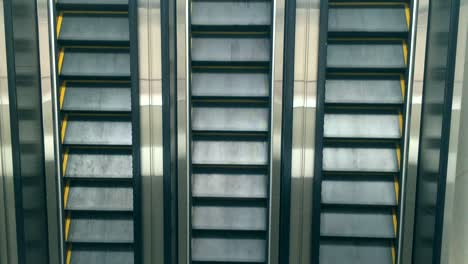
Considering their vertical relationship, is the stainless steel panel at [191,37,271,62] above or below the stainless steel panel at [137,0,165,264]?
above

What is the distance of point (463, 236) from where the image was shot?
333cm

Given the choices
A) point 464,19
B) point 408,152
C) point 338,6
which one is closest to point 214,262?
point 408,152

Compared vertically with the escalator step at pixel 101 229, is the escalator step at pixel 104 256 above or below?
below

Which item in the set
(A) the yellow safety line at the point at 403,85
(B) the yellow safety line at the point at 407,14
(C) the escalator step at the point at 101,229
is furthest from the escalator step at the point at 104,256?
(B) the yellow safety line at the point at 407,14

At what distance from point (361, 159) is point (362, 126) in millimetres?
324

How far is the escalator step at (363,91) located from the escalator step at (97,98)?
198 centimetres

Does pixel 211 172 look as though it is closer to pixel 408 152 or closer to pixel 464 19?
pixel 408 152

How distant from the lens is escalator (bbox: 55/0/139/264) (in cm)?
368

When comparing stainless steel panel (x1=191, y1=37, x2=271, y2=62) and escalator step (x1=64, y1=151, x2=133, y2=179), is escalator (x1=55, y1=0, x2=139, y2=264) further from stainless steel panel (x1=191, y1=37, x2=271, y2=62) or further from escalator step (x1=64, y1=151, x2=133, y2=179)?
stainless steel panel (x1=191, y1=37, x2=271, y2=62)

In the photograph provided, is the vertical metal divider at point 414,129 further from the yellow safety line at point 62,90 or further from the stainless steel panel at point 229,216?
the yellow safety line at point 62,90

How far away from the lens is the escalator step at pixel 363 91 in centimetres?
367

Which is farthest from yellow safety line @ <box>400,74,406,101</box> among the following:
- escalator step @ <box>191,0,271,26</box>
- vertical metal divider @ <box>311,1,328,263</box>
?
escalator step @ <box>191,0,271,26</box>

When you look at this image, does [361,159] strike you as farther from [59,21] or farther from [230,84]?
[59,21]

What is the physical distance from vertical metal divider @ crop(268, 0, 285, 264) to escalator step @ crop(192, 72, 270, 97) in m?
0.17
